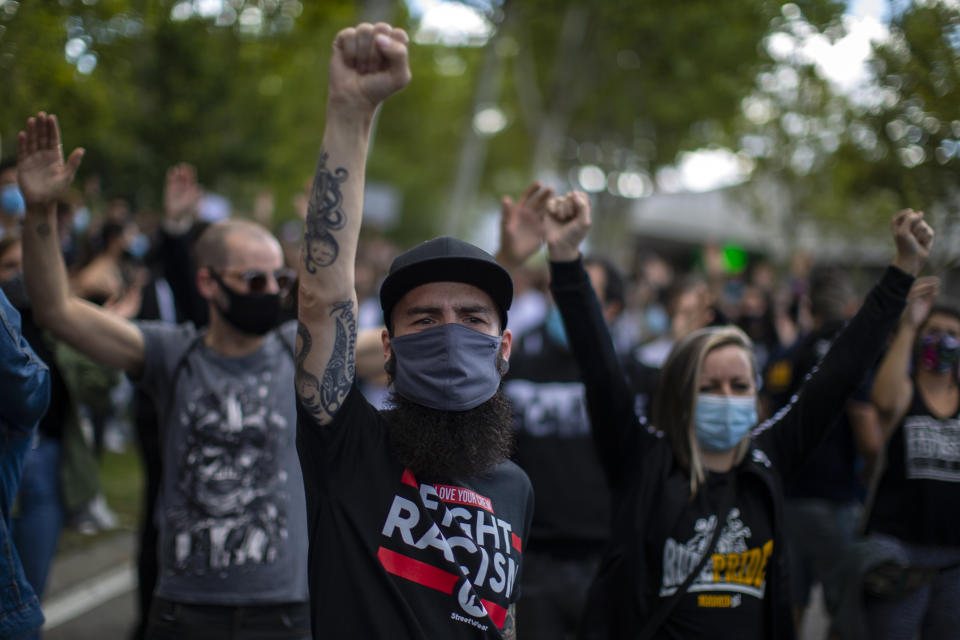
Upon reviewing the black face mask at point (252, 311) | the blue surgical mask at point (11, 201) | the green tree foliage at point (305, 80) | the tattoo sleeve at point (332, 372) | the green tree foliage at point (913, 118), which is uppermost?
the green tree foliage at point (305, 80)

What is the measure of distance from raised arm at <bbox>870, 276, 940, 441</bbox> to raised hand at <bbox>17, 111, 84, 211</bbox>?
3.52 metres

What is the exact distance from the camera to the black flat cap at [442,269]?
234cm

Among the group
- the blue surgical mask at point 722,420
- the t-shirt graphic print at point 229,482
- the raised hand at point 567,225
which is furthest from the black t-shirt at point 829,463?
the t-shirt graphic print at point 229,482

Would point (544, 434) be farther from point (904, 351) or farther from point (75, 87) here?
point (75, 87)

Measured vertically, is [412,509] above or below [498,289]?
below

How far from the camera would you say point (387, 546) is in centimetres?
224

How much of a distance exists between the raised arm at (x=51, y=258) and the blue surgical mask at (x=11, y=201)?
4.82ft

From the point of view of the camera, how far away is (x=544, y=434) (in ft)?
14.7

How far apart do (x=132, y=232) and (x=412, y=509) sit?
22.8 ft

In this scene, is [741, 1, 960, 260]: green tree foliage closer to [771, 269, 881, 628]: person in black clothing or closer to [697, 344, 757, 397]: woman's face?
[771, 269, 881, 628]: person in black clothing

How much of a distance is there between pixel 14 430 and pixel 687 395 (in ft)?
7.52

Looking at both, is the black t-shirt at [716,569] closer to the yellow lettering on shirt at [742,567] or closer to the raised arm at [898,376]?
the yellow lettering on shirt at [742,567]

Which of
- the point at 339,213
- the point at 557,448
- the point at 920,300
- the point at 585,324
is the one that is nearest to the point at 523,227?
the point at 585,324

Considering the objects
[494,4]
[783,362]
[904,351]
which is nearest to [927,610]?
[904,351]
